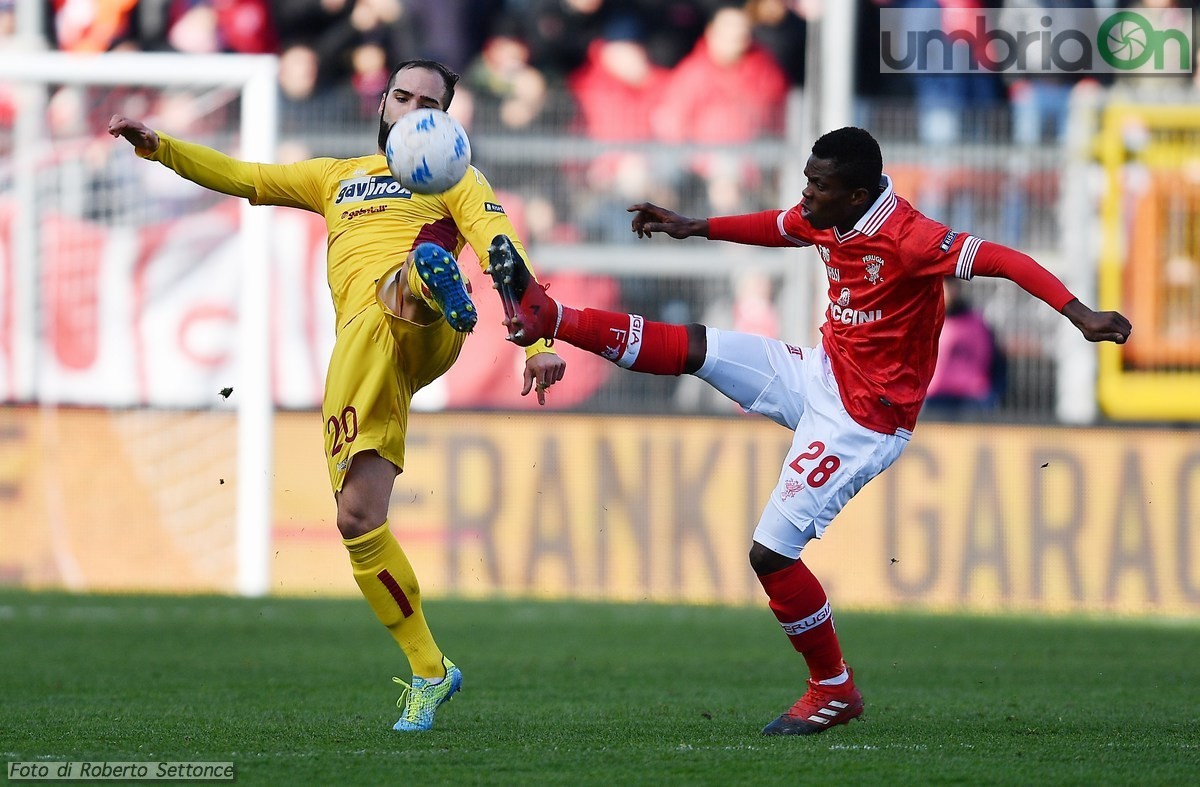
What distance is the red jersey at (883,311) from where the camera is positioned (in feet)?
21.0

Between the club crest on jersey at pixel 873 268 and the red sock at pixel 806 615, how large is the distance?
1117 mm

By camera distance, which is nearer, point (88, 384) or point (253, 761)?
point (253, 761)

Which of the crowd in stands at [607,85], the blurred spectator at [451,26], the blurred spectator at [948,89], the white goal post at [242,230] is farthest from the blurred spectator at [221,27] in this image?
the blurred spectator at [948,89]

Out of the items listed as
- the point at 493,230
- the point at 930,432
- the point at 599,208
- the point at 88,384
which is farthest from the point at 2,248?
the point at 493,230

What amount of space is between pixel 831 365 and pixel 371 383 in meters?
1.79

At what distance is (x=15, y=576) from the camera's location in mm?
13594

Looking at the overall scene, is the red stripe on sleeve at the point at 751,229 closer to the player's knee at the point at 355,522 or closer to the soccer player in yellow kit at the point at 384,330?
the soccer player in yellow kit at the point at 384,330

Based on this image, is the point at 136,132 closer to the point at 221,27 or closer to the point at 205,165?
the point at 205,165

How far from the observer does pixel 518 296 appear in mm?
6027

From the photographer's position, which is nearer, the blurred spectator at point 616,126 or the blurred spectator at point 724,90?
the blurred spectator at point 616,126

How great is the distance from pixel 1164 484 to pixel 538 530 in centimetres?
496

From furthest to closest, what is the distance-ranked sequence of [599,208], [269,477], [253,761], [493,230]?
[599,208]
[269,477]
[493,230]
[253,761]

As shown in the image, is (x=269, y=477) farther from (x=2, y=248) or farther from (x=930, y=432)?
(x=930, y=432)

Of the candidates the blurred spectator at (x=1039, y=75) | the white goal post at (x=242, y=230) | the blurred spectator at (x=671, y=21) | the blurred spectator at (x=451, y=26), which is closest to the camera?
the white goal post at (x=242, y=230)
